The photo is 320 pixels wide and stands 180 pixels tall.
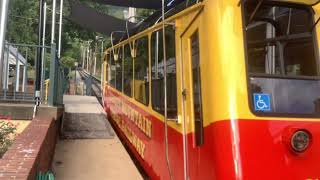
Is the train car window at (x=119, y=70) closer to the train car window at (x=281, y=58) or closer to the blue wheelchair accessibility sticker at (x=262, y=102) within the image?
the train car window at (x=281, y=58)

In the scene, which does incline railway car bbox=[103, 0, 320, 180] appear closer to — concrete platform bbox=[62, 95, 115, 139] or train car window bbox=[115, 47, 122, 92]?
train car window bbox=[115, 47, 122, 92]

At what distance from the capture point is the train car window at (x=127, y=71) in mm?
9358

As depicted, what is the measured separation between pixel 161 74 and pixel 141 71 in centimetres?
167

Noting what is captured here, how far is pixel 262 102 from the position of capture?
14.3 ft

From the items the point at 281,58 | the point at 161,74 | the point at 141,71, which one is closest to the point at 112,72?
the point at 141,71

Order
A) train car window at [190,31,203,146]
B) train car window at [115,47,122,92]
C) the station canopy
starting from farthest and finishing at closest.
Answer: the station canopy → train car window at [115,47,122,92] → train car window at [190,31,203,146]

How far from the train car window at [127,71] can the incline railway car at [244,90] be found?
3514mm

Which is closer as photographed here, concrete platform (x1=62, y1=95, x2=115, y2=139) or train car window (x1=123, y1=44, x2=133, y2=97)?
train car window (x1=123, y1=44, x2=133, y2=97)

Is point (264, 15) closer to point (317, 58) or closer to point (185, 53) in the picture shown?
point (317, 58)

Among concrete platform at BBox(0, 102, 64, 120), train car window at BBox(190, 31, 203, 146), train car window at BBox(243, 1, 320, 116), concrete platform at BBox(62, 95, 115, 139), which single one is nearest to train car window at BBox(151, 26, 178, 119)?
train car window at BBox(190, 31, 203, 146)

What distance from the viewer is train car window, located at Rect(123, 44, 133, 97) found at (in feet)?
30.7

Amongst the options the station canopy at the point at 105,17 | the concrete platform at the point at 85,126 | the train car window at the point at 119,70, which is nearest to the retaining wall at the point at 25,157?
the train car window at the point at 119,70

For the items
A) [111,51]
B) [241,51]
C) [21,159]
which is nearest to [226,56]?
[241,51]

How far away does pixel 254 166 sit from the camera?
4.12 metres
